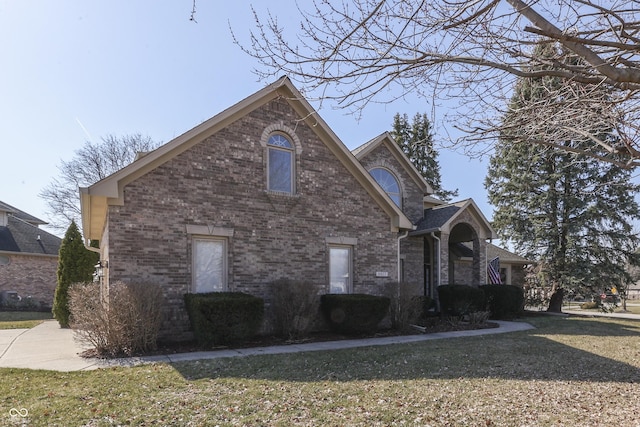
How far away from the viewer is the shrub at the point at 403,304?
12.7 m

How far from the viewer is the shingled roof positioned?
23.0 m

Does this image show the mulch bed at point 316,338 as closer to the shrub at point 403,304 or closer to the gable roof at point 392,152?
the shrub at point 403,304

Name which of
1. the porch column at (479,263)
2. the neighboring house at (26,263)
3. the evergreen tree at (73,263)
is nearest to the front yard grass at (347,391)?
the porch column at (479,263)

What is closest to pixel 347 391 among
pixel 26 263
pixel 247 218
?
pixel 247 218

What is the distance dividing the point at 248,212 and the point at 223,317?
124 inches

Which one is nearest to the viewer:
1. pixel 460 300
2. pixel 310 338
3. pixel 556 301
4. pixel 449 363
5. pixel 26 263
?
pixel 449 363

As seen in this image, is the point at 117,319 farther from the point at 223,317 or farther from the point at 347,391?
the point at 347,391

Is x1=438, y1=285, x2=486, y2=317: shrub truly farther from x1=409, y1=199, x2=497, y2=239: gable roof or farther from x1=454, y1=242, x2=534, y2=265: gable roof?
x1=454, y1=242, x2=534, y2=265: gable roof

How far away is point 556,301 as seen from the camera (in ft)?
68.9

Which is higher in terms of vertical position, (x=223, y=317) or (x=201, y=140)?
(x=201, y=140)

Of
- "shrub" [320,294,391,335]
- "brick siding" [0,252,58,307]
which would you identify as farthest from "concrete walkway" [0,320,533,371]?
"brick siding" [0,252,58,307]

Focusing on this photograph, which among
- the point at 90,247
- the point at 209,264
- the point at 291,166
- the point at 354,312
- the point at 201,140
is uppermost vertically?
the point at 201,140

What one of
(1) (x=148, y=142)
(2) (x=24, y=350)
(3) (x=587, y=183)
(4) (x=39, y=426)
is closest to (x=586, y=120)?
(4) (x=39, y=426)

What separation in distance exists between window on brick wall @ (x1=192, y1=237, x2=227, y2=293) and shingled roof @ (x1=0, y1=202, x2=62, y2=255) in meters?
17.7
